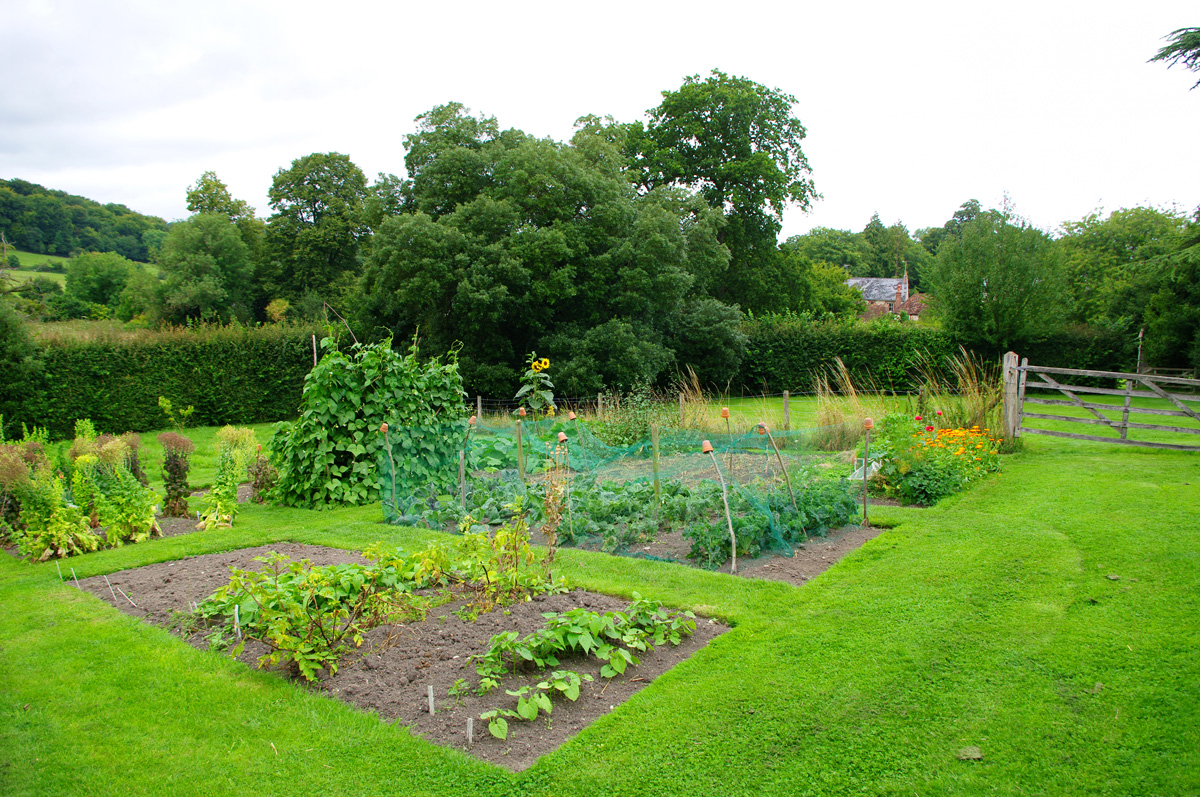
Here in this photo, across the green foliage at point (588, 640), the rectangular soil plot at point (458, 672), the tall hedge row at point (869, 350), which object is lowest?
the rectangular soil plot at point (458, 672)

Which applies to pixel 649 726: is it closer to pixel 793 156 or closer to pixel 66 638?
pixel 66 638

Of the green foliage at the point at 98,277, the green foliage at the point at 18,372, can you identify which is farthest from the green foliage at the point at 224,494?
the green foliage at the point at 98,277

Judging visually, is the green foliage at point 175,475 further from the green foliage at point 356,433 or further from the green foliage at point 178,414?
the green foliage at point 178,414

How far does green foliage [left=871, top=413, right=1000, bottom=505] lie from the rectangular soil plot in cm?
425

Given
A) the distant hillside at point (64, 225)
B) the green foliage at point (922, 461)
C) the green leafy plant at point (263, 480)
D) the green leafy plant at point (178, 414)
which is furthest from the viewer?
the distant hillside at point (64, 225)

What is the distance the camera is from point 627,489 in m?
6.72

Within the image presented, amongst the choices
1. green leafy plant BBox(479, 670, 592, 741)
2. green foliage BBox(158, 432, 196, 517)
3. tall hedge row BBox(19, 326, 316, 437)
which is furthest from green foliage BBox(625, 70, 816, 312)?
green leafy plant BBox(479, 670, 592, 741)

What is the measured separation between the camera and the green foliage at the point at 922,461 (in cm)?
738

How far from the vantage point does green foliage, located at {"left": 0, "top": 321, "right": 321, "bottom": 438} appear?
13.8 m

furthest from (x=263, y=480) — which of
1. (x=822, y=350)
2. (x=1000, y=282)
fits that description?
(x=1000, y=282)

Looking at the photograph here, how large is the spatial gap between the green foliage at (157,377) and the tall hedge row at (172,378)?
0.06ft

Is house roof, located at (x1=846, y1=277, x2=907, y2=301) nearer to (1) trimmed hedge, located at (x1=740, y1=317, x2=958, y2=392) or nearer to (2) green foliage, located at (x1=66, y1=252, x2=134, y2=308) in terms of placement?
(1) trimmed hedge, located at (x1=740, y1=317, x2=958, y2=392)

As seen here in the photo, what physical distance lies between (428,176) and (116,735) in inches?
689

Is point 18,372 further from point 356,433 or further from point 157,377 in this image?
point 356,433
